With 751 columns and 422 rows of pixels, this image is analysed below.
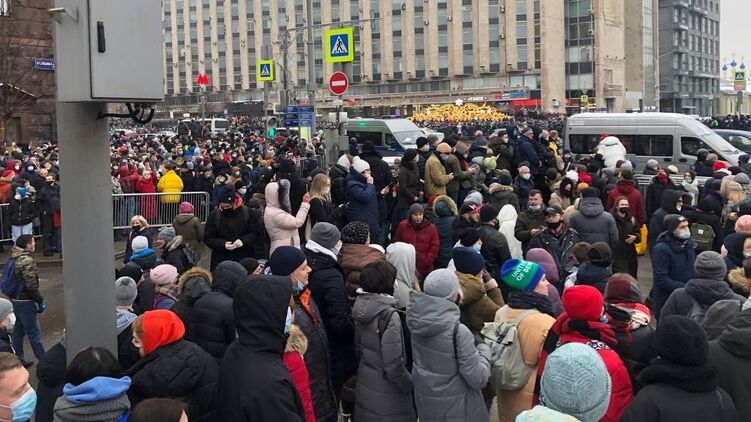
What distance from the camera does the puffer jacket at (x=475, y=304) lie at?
6152 millimetres

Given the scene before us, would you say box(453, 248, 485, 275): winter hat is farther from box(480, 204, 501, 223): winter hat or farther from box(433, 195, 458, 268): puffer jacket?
box(433, 195, 458, 268): puffer jacket

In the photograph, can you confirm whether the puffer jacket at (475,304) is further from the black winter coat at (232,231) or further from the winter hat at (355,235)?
the black winter coat at (232,231)

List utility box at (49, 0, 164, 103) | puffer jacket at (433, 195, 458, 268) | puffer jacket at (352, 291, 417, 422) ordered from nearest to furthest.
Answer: utility box at (49, 0, 164, 103) → puffer jacket at (352, 291, 417, 422) → puffer jacket at (433, 195, 458, 268)

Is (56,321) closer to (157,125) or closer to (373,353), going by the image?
(373,353)

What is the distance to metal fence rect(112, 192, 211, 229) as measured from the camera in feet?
54.2

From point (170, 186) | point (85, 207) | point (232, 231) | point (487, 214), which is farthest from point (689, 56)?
point (85, 207)

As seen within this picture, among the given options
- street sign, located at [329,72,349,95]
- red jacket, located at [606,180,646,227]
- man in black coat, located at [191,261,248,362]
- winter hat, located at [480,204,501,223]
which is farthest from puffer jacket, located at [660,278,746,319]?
street sign, located at [329,72,349,95]

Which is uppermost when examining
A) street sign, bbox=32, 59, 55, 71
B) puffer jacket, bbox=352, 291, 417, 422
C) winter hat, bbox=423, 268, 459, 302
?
street sign, bbox=32, 59, 55, 71

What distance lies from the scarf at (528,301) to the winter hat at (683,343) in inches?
60.6

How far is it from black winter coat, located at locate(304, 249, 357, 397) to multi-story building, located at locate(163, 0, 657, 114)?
7234 cm

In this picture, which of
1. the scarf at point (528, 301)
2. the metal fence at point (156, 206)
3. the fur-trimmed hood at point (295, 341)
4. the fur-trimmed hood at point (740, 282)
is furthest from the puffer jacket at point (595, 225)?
the metal fence at point (156, 206)

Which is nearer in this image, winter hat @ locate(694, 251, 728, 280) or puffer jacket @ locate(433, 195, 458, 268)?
winter hat @ locate(694, 251, 728, 280)

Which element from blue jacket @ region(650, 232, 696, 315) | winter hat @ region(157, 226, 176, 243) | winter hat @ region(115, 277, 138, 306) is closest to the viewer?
winter hat @ region(115, 277, 138, 306)

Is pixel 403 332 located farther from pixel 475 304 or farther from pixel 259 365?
pixel 259 365
